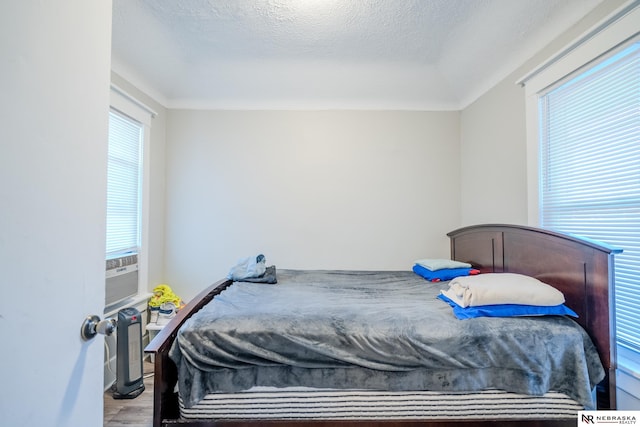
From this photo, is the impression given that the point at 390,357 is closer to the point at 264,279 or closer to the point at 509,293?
the point at 509,293

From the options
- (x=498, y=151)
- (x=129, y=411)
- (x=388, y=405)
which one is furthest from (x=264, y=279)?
(x=498, y=151)

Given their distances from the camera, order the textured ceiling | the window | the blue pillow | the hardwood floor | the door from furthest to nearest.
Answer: the window < the textured ceiling < the hardwood floor < the blue pillow < the door

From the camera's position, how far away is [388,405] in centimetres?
142

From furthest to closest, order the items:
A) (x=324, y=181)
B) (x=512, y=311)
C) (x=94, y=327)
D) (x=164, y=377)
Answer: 1. (x=324, y=181)
2. (x=512, y=311)
3. (x=164, y=377)
4. (x=94, y=327)

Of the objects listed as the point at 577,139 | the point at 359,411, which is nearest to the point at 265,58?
the point at 577,139

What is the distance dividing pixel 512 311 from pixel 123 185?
3.01 meters

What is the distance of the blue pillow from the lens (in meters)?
1.50

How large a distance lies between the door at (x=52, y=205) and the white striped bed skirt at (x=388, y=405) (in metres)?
0.72

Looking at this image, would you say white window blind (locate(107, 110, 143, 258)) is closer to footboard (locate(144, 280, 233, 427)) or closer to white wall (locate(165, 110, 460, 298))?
white wall (locate(165, 110, 460, 298))

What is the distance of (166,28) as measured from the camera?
2285mm

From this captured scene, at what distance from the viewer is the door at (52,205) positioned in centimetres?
60

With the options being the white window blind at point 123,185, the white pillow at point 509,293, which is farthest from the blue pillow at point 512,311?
the white window blind at point 123,185

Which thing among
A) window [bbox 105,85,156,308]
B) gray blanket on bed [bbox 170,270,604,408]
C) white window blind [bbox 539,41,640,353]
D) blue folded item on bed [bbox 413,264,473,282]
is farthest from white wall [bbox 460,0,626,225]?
window [bbox 105,85,156,308]

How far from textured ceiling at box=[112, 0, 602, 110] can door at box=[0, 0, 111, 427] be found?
1.62 metres
